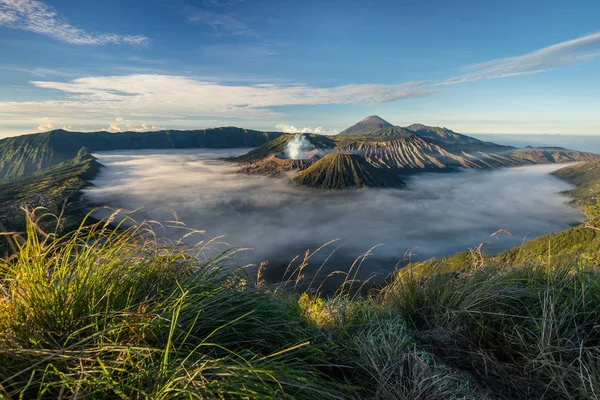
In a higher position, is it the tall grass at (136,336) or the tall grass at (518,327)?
the tall grass at (136,336)

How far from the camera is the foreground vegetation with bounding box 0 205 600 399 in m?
1.67

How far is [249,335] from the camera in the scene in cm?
238

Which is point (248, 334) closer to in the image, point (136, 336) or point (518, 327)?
point (136, 336)

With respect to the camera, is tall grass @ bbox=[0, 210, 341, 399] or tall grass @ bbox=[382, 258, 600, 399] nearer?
tall grass @ bbox=[0, 210, 341, 399]

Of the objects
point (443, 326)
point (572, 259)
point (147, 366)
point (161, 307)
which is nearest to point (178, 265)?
point (161, 307)

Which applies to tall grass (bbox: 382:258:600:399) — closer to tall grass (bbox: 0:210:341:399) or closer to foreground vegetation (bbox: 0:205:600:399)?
foreground vegetation (bbox: 0:205:600:399)

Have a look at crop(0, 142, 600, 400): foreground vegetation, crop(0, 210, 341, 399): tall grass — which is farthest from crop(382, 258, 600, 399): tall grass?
crop(0, 210, 341, 399): tall grass

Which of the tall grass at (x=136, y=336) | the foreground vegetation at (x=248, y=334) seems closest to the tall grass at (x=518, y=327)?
the foreground vegetation at (x=248, y=334)

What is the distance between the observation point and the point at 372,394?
2.30 metres

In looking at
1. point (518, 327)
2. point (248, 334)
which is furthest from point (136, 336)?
point (518, 327)

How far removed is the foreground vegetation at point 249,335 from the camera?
1.67 metres

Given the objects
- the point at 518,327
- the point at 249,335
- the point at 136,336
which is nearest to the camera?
the point at 136,336

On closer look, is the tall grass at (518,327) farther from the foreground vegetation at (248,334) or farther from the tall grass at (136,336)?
the tall grass at (136,336)

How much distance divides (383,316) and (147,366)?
2.65 metres
